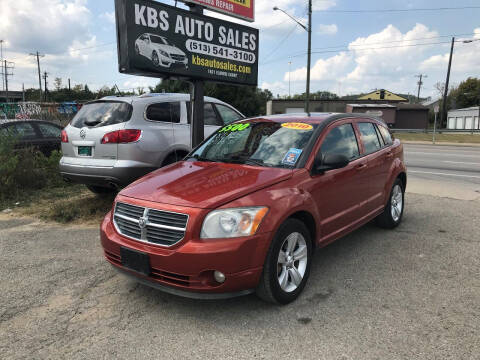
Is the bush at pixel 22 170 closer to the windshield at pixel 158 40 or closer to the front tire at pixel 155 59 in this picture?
the front tire at pixel 155 59

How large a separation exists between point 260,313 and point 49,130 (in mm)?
8625

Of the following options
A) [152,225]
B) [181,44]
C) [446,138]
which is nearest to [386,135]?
[181,44]

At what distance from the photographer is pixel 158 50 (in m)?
5.97

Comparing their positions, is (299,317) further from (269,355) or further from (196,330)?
(196,330)

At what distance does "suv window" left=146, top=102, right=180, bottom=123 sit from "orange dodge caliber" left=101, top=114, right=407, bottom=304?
5.81ft

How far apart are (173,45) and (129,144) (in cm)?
185

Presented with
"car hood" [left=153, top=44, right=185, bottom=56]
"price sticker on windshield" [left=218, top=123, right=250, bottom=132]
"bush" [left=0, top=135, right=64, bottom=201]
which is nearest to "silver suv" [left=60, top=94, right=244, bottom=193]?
"car hood" [left=153, top=44, right=185, bottom=56]

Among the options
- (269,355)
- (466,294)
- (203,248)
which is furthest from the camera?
(466,294)

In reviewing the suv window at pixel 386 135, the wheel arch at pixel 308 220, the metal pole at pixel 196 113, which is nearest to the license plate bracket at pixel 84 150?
the metal pole at pixel 196 113

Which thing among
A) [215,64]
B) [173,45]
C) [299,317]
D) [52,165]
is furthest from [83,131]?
[299,317]

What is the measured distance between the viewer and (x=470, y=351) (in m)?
2.61

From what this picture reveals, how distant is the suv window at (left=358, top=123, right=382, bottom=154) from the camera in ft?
15.4

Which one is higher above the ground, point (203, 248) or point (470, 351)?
point (203, 248)

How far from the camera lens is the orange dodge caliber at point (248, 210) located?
2893 millimetres
